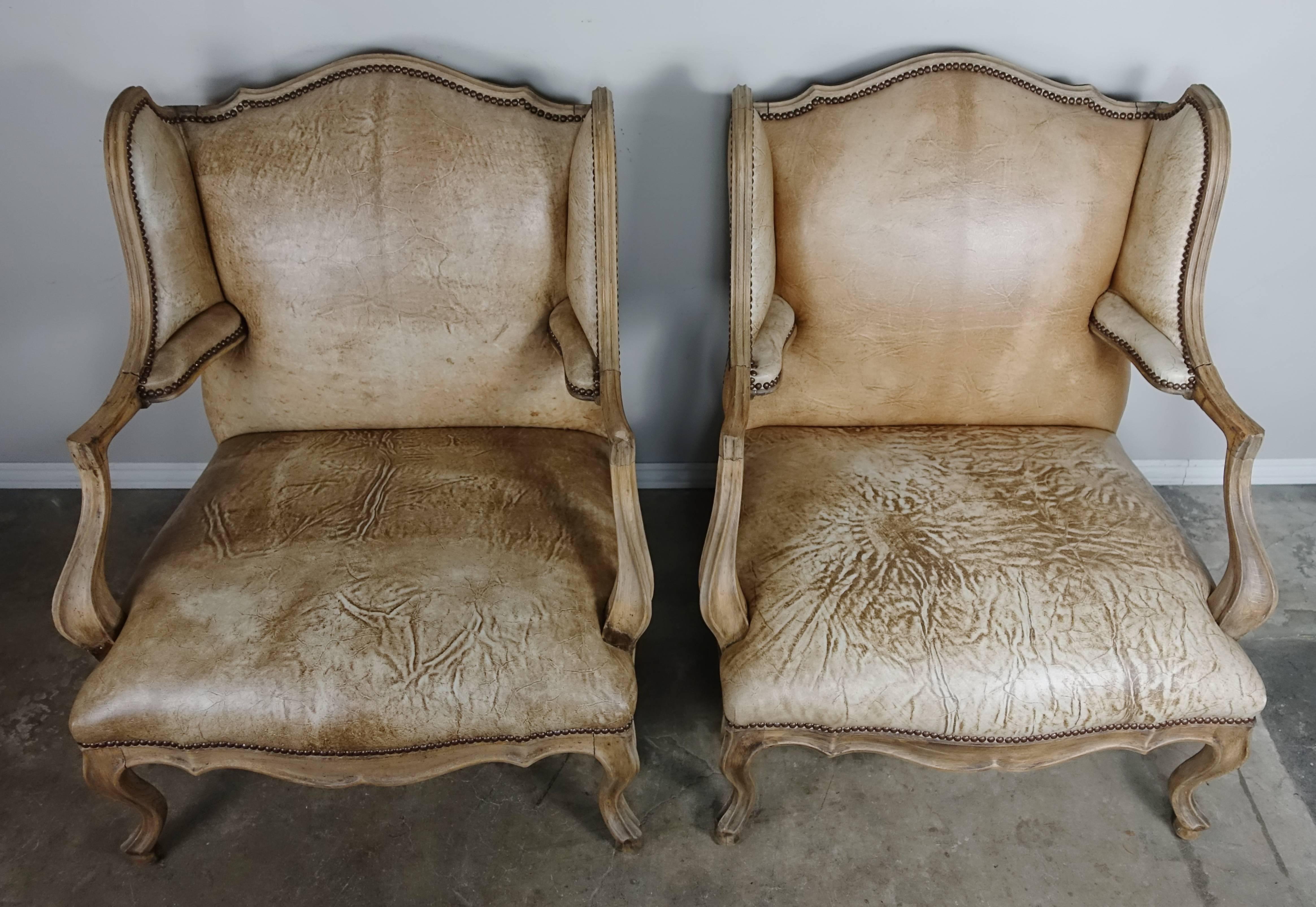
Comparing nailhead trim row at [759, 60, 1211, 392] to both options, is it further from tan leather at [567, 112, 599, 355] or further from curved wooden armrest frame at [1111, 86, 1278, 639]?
tan leather at [567, 112, 599, 355]

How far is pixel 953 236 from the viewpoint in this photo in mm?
1482

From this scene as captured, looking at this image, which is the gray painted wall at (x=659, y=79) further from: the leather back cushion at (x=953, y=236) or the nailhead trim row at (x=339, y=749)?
the nailhead trim row at (x=339, y=749)

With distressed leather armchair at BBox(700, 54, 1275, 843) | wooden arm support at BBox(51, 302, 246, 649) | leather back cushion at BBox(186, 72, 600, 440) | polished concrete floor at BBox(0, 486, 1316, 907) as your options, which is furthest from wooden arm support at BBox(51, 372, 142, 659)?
distressed leather armchair at BBox(700, 54, 1275, 843)

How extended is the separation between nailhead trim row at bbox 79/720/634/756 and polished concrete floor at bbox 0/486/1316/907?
1.12ft

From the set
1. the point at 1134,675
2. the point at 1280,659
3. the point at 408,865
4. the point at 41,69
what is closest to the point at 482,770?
the point at 408,865

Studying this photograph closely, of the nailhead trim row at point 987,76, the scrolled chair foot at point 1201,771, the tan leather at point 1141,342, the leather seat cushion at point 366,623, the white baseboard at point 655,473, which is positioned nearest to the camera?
the leather seat cushion at point 366,623

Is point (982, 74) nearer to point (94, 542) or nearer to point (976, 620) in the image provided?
point (976, 620)

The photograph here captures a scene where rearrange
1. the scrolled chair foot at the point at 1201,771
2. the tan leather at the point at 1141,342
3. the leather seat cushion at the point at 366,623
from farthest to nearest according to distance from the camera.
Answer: the tan leather at the point at 1141,342
the scrolled chair foot at the point at 1201,771
the leather seat cushion at the point at 366,623

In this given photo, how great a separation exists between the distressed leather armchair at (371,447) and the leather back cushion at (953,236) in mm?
382

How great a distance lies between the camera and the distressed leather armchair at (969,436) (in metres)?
1.21

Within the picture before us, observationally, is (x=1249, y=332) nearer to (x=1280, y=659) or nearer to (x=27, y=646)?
(x=1280, y=659)

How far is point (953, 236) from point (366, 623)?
1.11 meters

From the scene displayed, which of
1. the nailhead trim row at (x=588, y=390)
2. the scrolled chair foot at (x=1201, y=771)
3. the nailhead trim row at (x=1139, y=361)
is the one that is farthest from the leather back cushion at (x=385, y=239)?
the scrolled chair foot at (x=1201, y=771)

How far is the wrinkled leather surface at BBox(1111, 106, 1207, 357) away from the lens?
1.39 m
